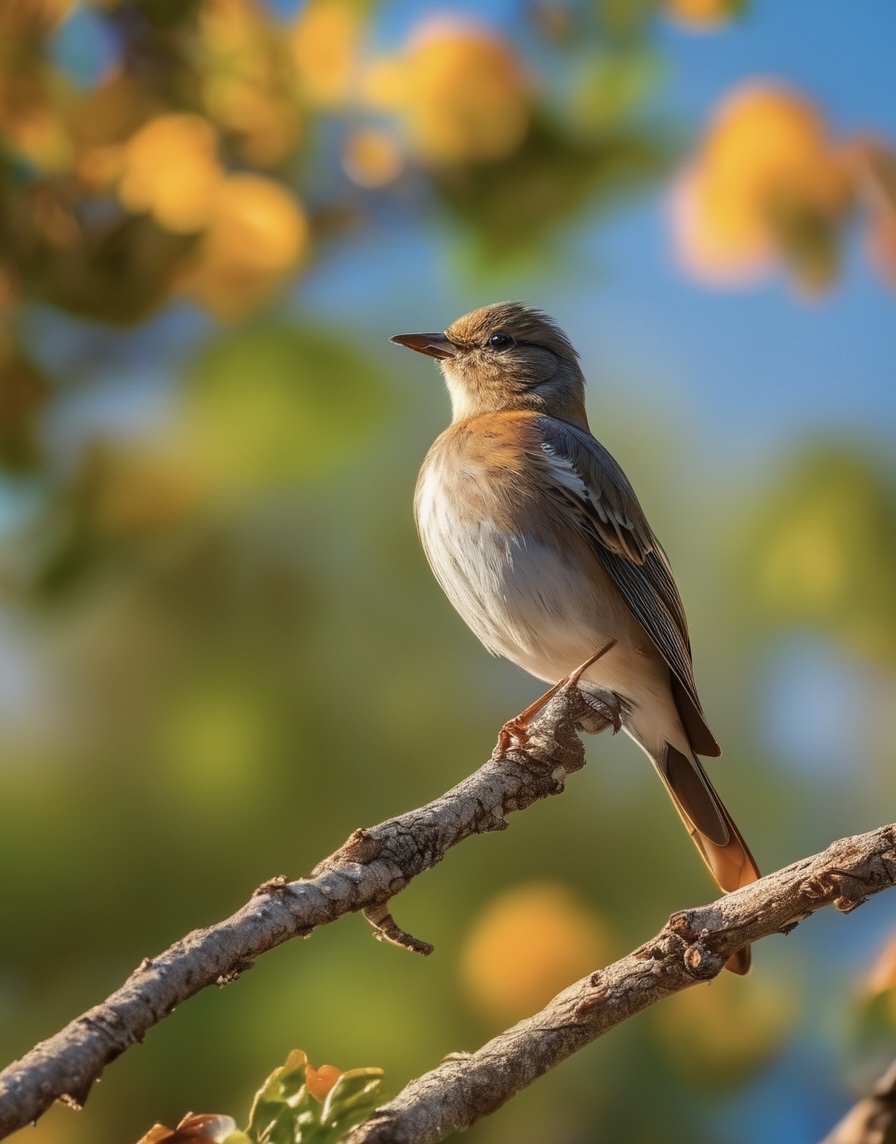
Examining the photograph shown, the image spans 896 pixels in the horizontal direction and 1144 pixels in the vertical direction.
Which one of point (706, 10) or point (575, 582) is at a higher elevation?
point (706, 10)

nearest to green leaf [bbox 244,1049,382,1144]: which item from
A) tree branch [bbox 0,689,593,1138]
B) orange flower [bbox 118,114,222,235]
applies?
tree branch [bbox 0,689,593,1138]

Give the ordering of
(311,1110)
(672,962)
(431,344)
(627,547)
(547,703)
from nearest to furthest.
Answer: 1. (311,1110)
2. (672,962)
3. (547,703)
4. (627,547)
5. (431,344)

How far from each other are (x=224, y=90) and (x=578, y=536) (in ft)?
4.84

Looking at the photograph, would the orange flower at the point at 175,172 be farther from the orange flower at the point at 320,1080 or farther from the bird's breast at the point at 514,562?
the orange flower at the point at 320,1080

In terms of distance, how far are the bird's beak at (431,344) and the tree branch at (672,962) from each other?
4.54ft

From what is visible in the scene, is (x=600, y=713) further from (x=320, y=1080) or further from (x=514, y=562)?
(x=320, y=1080)

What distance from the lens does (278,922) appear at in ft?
3.34

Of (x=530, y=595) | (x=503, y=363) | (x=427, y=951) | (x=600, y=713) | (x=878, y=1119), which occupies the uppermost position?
(x=503, y=363)

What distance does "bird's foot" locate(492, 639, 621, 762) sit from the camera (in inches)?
65.8

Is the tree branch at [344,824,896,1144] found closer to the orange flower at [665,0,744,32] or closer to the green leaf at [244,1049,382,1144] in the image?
the green leaf at [244,1049,382,1144]

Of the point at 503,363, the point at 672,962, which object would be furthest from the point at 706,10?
the point at 672,962

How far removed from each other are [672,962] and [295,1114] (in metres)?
0.36

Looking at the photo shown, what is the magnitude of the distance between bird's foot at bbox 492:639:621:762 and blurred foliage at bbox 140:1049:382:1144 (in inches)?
26.0

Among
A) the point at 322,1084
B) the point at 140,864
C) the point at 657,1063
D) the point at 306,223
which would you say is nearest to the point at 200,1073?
the point at 140,864
